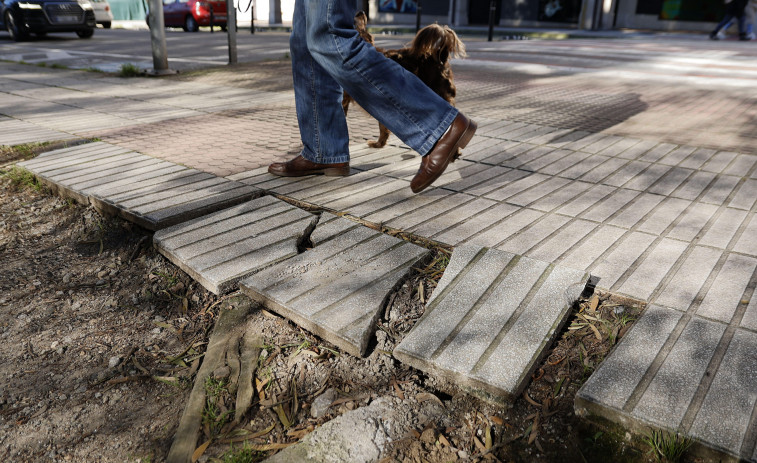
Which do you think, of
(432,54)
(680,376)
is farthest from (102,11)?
(680,376)

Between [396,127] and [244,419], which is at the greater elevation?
[396,127]

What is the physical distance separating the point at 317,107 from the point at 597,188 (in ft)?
5.41

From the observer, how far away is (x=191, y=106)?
18.9 ft

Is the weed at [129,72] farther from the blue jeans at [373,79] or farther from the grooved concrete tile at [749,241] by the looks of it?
the grooved concrete tile at [749,241]

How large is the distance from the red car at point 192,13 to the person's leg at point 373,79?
18.9 metres

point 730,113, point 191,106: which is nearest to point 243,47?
point 191,106

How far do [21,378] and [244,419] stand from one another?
0.80m

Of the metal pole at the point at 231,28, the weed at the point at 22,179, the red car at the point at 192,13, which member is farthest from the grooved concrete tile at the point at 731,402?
the red car at the point at 192,13

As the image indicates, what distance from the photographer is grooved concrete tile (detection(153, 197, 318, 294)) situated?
87.5 inches

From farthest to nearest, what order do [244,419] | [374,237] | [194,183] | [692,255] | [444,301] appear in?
[194,183]
[374,237]
[692,255]
[444,301]
[244,419]

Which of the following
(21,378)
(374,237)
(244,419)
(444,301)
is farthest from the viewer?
(374,237)

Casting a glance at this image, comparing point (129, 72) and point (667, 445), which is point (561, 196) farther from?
point (129, 72)

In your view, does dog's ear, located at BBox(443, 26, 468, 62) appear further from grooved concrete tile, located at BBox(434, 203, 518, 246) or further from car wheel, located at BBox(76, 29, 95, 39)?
car wheel, located at BBox(76, 29, 95, 39)

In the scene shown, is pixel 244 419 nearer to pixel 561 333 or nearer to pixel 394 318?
pixel 394 318
